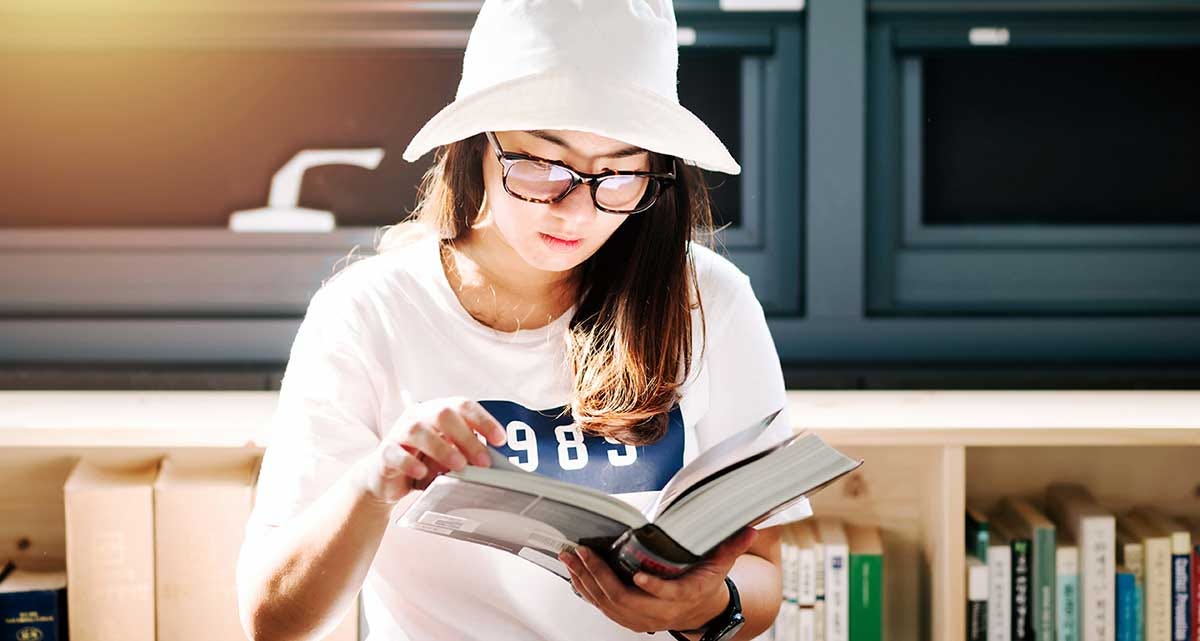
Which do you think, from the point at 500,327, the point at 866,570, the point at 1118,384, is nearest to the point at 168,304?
the point at 500,327

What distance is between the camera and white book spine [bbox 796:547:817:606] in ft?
5.54

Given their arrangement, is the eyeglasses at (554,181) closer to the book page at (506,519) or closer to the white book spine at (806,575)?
the book page at (506,519)

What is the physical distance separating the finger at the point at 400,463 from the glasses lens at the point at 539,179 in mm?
304

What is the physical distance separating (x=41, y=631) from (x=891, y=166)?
4.71 ft

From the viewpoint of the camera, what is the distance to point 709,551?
972 millimetres

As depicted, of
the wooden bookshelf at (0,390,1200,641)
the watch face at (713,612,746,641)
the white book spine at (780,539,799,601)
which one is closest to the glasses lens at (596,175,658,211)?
the watch face at (713,612,746,641)

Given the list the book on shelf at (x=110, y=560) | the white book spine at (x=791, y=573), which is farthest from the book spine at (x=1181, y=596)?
the book on shelf at (x=110, y=560)

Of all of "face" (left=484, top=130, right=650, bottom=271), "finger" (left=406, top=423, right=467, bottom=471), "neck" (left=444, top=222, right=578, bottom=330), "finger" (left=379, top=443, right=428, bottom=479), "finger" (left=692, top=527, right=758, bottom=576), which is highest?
"face" (left=484, top=130, right=650, bottom=271)

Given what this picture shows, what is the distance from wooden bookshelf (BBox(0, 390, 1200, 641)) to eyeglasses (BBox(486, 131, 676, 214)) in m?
0.58

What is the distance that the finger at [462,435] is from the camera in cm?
91

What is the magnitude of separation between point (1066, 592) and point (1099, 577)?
49 millimetres

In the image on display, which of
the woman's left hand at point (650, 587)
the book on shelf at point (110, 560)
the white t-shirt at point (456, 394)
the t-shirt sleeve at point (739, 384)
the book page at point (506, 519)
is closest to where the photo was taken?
the book page at point (506, 519)

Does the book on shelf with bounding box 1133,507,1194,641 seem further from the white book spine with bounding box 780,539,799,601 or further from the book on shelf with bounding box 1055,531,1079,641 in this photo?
the white book spine with bounding box 780,539,799,601

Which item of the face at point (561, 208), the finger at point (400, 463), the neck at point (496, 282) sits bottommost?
the finger at point (400, 463)
